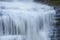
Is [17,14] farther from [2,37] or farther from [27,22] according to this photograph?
[2,37]

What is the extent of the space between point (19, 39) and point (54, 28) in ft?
2.32

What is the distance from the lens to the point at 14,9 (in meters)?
3.86

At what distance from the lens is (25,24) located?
3508 millimetres

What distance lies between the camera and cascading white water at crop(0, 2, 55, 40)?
3422 millimetres

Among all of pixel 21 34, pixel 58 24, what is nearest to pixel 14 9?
pixel 21 34

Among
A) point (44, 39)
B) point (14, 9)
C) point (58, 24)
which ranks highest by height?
point (14, 9)

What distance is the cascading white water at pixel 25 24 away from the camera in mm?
3422

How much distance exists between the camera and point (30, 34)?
354 cm

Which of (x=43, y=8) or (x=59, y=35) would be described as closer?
(x=59, y=35)

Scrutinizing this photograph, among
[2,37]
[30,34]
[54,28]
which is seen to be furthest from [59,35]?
[2,37]

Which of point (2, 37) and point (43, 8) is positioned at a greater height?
point (43, 8)

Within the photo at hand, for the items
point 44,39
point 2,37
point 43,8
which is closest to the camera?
point 2,37

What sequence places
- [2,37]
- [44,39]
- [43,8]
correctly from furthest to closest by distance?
[43,8]
[44,39]
[2,37]

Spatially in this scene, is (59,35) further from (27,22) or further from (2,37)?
(2,37)
